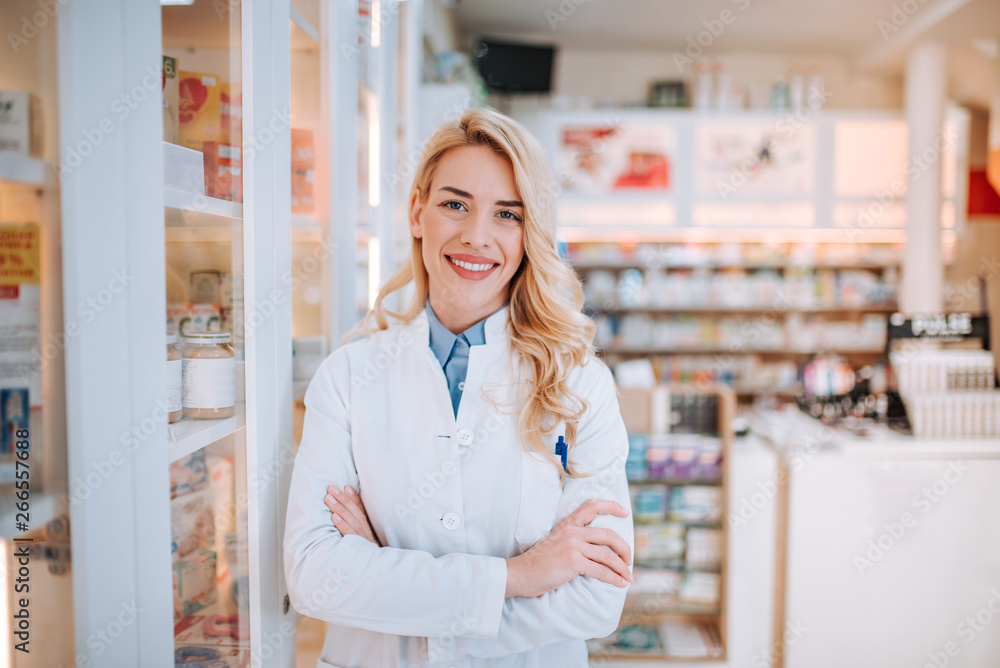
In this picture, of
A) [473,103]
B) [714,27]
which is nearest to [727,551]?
[473,103]

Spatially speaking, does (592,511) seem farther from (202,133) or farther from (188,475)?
(202,133)

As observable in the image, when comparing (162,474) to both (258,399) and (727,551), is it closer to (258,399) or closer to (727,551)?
(258,399)

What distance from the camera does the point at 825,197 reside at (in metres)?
5.17

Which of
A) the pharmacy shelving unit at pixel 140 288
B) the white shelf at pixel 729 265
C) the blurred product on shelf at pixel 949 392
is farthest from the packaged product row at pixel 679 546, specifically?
the white shelf at pixel 729 265

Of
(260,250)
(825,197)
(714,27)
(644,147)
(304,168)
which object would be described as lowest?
(260,250)

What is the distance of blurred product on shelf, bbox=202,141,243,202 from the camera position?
123 centimetres

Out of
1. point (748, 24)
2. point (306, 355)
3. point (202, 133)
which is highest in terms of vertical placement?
point (748, 24)

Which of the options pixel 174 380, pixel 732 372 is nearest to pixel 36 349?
pixel 174 380

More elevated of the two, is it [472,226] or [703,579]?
[472,226]

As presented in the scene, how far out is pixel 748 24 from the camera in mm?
5227

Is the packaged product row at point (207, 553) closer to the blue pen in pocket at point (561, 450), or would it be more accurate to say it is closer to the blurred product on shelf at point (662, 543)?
the blue pen in pocket at point (561, 450)

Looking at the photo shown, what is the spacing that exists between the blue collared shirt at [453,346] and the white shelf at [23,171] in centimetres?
79

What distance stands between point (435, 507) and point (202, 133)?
2.93 ft

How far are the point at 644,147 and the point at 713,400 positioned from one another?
2991 millimetres
